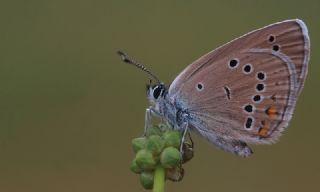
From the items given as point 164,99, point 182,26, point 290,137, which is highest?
point 182,26

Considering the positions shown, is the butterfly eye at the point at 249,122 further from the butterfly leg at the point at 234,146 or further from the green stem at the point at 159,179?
the green stem at the point at 159,179

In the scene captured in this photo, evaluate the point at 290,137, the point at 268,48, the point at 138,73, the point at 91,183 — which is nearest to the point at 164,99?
the point at 268,48

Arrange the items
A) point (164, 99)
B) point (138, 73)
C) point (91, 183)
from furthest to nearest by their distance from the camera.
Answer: point (138, 73), point (91, 183), point (164, 99)

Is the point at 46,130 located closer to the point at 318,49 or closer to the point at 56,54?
the point at 56,54

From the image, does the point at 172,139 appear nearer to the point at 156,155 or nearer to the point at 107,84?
the point at 156,155

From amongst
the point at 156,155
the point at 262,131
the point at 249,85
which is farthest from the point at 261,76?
the point at 156,155

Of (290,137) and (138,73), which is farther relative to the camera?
(138,73)

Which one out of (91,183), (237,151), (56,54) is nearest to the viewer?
(237,151)
